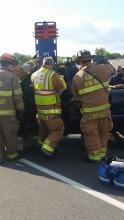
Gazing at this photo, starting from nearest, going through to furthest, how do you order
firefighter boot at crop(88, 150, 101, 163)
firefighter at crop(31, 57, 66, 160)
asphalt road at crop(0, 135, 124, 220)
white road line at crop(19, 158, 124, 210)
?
asphalt road at crop(0, 135, 124, 220), white road line at crop(19, 158, 124, 210), firefighter boot at crop(88, 150, 101, 163), firefighter at crop(31, 57, 66, 160)

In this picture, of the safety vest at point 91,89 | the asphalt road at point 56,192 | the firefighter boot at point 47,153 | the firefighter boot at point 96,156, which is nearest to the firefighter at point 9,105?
the asphalt road at point 56,192

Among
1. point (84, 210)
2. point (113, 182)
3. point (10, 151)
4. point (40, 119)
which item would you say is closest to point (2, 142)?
point (10, 151)

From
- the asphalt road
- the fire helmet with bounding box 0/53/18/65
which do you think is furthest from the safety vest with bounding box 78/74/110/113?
the fire helmet with bounding box 0/53/18/65

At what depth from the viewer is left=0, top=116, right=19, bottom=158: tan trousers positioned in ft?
27.6

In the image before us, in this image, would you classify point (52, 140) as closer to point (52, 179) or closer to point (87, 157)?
point (87, 157)

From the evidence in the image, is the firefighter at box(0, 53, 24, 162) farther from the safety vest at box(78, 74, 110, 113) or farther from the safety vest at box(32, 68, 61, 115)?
the safety vest at box(78, 74, 110, 113)

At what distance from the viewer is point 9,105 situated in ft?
27.5

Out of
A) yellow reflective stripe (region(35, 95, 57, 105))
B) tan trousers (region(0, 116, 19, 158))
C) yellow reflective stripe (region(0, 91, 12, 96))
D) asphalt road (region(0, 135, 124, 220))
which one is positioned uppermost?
yellow reflective stripe (region(0, 91, 12, 96))

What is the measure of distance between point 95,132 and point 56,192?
1965mm

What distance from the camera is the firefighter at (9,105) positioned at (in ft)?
27.3

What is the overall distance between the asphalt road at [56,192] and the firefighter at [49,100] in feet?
1.06

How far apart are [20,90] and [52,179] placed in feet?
6.52

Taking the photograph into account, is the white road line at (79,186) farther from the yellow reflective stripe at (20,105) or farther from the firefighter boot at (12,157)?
the yellow reflective stripe at (20,105)

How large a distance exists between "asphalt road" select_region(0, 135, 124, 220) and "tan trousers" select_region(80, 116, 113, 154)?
0.99 feet
